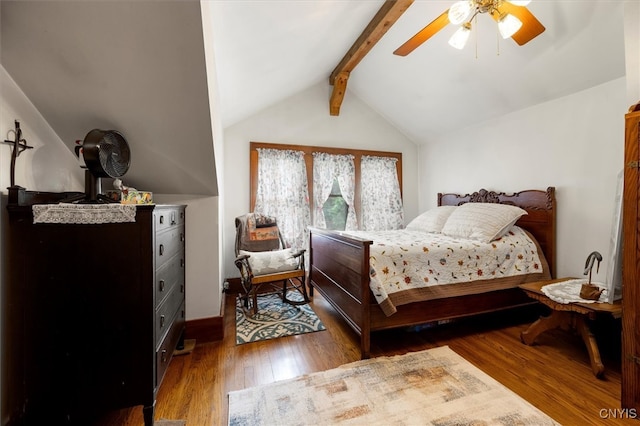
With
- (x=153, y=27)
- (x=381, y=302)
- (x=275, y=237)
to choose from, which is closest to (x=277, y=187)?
(x=275, y=237)

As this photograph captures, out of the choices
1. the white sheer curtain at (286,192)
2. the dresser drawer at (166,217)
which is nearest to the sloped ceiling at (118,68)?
the dresser drawer at (166,217)

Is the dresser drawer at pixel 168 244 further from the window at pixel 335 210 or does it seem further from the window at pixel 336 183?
the window at pixel 335 210

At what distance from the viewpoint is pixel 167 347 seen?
149 cm

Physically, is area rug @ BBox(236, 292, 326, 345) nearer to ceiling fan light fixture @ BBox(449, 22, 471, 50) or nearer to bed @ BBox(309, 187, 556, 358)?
bed @ BBox(309, 187, 556, 358)

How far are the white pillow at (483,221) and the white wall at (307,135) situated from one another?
1614mm

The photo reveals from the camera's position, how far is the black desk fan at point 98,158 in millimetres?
1284

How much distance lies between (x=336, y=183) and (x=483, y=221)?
2.07 metres

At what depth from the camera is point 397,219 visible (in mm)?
4316

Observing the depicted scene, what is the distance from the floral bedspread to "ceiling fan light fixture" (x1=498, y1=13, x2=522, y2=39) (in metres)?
1.55

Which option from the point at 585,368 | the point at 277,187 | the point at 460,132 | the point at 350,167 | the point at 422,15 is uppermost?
the point at 422,15

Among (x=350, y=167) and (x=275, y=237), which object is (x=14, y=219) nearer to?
(x=275, y=237)

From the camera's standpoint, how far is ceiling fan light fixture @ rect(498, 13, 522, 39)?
1.62m

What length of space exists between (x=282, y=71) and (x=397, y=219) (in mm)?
2741

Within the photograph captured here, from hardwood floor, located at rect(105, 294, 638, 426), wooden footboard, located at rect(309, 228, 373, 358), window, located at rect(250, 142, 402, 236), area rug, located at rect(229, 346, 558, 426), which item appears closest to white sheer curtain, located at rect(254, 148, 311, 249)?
window, located at rect(250, 142, 402, 236)
